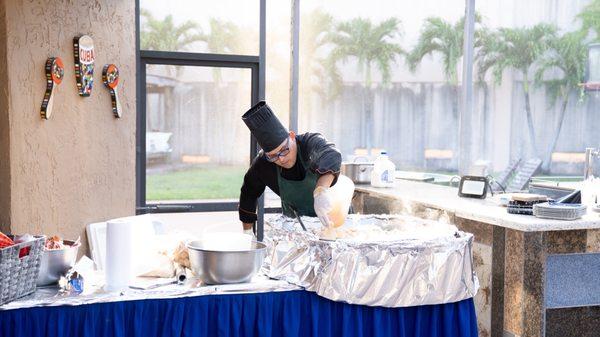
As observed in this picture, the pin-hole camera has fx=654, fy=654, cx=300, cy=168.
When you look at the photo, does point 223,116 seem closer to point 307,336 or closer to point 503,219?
point 503,219

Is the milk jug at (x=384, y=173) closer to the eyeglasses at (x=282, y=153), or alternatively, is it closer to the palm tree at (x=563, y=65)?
the eyeglasses at (x=282, y=153)

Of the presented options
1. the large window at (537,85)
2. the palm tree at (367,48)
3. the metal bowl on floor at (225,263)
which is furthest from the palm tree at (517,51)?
the metal bowl on floor at (225,263)

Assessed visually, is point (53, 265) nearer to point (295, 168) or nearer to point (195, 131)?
point (295, 168)

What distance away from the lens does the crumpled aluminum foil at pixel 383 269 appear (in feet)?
6.85

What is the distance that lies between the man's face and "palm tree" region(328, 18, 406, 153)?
581cm

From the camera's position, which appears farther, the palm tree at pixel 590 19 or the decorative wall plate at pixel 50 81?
the palm tree at pixel 590 19

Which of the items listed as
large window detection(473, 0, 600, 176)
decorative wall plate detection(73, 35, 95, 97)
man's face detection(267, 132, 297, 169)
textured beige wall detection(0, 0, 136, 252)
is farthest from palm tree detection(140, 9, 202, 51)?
large window detection(473, 0, 600, 176)

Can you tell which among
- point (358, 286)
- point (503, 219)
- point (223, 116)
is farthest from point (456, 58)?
point (358, 286)

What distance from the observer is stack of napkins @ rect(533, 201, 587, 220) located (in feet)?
9.46

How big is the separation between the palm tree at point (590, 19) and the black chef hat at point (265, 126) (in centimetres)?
1227

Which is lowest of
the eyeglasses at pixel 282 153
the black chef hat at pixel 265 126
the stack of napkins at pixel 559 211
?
the stack of napkins at pixel 559 211

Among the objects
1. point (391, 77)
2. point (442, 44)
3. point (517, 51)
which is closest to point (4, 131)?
point (391, 77)

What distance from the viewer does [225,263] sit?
2070mm

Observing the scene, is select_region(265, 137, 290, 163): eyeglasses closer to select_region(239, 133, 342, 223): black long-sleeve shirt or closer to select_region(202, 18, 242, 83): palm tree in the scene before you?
select_region(239, 133, 342, 223): black long-sleeve shirt
